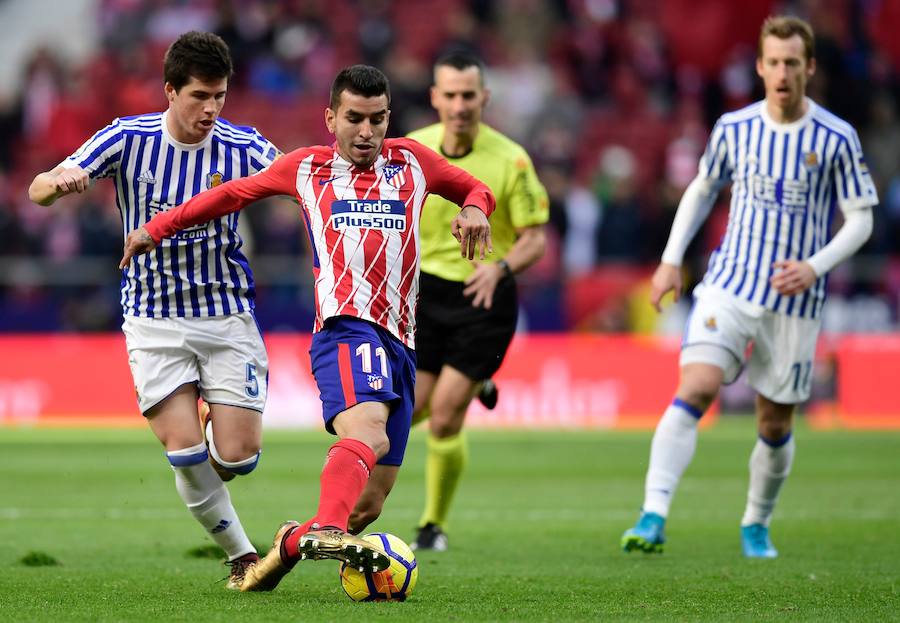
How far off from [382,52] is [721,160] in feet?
44.0

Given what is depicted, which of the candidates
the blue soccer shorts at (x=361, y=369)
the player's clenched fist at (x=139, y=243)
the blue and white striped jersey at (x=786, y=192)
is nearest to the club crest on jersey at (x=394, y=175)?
the blue soccer shorts at (x=361, y=369)

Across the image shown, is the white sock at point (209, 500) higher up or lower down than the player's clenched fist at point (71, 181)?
lower down

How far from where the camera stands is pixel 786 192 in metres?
7.51

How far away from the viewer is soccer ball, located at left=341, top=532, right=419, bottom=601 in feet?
18.0

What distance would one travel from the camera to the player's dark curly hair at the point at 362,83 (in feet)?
18.6

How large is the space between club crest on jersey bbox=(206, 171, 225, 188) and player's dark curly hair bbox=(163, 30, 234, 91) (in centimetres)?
40

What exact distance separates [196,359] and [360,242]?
1.03 m

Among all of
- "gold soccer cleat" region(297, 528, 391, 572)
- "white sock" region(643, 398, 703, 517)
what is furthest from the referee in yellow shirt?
"gold soccer cleat" region(297, 528, 391, 572)

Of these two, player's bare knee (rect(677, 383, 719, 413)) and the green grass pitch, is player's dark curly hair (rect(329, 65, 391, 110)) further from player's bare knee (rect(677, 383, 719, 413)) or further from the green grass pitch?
player's bare knee (rect(677, 383, 719, 413))

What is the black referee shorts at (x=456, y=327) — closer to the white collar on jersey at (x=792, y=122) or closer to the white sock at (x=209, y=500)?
the white collar on jersey at (x=792, y=122)

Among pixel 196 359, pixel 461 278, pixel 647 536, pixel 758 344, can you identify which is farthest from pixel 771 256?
pixel 196 359

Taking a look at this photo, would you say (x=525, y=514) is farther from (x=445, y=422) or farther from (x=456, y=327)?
(x=456, y=327)

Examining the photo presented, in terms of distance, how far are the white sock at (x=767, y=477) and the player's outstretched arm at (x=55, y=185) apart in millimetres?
3849

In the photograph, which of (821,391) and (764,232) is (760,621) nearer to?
(764,232)
